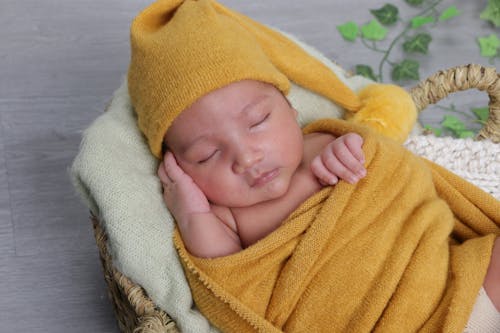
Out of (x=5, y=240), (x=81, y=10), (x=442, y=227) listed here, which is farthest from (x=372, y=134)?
(x=81, y=10)

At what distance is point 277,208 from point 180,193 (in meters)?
0.19

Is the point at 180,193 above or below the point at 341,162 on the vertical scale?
below

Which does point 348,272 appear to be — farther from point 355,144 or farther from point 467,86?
point 467,86

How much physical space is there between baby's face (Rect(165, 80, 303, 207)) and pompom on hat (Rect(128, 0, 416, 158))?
0.02m

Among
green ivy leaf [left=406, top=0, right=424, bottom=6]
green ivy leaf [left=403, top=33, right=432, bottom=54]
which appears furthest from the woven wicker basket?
green ivy leaf [left=406, top=0, right=424, bottom=6]

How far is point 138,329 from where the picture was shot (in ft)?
4.19

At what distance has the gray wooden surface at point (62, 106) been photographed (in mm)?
1821

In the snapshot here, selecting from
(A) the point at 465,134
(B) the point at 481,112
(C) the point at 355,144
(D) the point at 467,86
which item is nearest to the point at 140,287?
(C) the point at 355,144

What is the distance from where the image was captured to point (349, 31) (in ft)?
8.15

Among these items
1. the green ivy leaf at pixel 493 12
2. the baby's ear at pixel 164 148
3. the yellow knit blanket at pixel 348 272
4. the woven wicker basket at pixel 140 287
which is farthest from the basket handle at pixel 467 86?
the green ivy leaf at pixel 493 12

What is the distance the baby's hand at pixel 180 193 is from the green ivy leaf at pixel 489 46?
1.36 metres

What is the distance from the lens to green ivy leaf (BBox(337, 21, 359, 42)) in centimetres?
248

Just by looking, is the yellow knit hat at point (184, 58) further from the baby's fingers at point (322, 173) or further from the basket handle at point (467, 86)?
the basket handle at point (467, 86)

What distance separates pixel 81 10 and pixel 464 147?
1363mm
